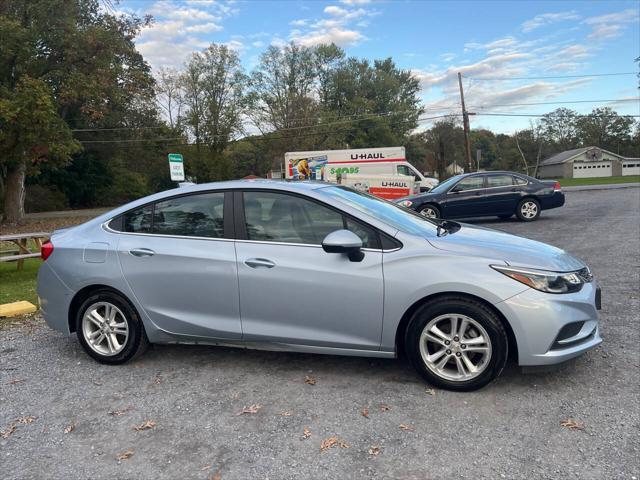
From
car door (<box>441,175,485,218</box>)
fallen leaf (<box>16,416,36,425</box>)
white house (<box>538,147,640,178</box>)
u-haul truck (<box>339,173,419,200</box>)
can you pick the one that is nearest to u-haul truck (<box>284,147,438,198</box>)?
u-haul truck (<box>339,173,419,200</box>)

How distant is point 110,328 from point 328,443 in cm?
231

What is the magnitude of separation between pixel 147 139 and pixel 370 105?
2951 centimetres

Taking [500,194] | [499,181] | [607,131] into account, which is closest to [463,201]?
[500,194]

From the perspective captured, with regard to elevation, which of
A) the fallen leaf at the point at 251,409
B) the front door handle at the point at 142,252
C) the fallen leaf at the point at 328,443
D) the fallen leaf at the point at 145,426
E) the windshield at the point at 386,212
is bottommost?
the fallen leaf at the point at 328,443

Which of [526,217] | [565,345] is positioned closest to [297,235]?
[565,345]

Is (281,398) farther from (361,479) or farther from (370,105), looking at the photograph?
(370,105)

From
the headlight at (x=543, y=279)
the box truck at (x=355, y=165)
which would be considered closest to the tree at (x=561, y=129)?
the box truck at (x=355, y=165)

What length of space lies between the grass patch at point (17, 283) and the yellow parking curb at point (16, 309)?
209 mm

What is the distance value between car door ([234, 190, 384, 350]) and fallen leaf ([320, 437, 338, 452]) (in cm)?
80

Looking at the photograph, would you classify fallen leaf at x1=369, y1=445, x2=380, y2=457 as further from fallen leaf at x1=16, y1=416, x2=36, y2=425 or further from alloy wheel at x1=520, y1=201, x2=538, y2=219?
alloy wheel at x1=520, y1=201, x2=538, y2=219

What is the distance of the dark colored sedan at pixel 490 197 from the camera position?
13641 millimetres

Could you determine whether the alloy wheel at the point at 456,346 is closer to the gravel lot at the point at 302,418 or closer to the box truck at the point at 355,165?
the gravel lot at the point at 302,418

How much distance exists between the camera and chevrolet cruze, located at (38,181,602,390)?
3.33 metres

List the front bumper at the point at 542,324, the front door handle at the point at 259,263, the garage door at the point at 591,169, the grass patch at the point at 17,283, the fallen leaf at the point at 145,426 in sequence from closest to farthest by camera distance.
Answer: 1. the fallen leaf at the point at 145,426
2. the front bumper at the point at 542,324
3. the front door handle at the point at 259,263
4. the grass patch at the point at 17,283
5. the garage door at the point at 591,169
